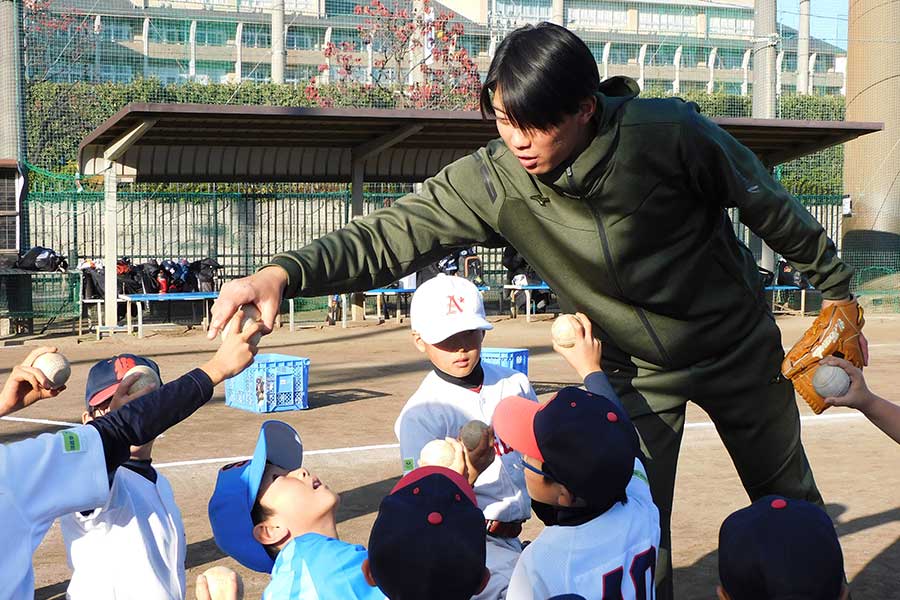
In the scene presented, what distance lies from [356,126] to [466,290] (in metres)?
13.2

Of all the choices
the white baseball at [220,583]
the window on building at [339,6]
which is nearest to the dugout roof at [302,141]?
the white baseball at [220,583]

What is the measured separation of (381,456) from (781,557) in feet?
20.8

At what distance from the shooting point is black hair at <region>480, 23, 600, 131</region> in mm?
2895

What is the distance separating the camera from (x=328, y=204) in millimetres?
23422

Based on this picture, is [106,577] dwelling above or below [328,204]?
below

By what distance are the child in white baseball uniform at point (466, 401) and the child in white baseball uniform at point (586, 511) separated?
0.94m

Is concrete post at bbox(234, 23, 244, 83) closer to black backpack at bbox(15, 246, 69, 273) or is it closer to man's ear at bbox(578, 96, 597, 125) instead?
black backpack at bbox(15, 246, 69, 273)

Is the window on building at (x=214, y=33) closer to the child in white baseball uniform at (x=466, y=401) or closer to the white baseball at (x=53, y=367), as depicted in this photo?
the child in white baseball uniform at (x=466, y=401)

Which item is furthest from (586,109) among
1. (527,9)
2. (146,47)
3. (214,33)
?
(527,9)

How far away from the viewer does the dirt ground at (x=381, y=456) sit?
5668 millimetres

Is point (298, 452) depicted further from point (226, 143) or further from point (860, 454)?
point (226, 143)

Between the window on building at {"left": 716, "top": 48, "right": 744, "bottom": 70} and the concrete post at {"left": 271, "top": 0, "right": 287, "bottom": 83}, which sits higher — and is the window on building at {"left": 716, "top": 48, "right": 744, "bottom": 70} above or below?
above

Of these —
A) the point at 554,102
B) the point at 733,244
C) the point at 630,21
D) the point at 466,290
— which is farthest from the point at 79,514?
the point at 630,21

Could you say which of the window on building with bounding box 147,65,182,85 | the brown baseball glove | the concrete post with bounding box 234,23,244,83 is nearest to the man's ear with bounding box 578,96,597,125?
the brown baseball glove
